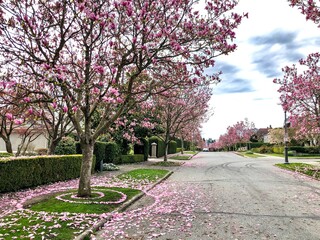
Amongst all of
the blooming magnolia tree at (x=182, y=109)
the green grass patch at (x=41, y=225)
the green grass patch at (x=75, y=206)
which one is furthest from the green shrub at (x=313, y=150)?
the green grass patch at (x=41, y=225)

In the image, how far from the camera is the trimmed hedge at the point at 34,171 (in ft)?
33.6

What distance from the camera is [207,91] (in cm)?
2784

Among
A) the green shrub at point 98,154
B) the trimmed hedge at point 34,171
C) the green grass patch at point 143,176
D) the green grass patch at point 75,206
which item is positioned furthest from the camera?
the green shrub at point 98,154

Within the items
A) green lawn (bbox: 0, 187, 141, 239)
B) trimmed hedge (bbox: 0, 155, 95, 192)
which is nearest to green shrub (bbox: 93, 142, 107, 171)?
trimmed hedge (bbox: 0, 155, 95, 192)

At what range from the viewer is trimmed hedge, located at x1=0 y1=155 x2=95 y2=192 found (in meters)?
10.2

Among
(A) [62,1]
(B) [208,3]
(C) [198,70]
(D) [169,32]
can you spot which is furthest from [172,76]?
(A) [62,1]

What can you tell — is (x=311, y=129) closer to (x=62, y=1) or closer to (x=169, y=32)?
(x=169, y=32)

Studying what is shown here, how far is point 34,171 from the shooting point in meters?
11.7

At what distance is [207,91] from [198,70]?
1917cm

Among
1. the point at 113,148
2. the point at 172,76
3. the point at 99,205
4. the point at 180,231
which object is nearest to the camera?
the point at 180,231

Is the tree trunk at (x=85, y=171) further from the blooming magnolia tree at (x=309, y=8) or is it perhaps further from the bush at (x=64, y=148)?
the bush at (x=64, y=148)

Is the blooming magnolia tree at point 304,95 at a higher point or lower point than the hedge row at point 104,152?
higher

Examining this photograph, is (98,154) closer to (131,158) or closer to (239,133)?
(131,158)

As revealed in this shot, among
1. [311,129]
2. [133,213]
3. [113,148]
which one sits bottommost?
[133,213]
